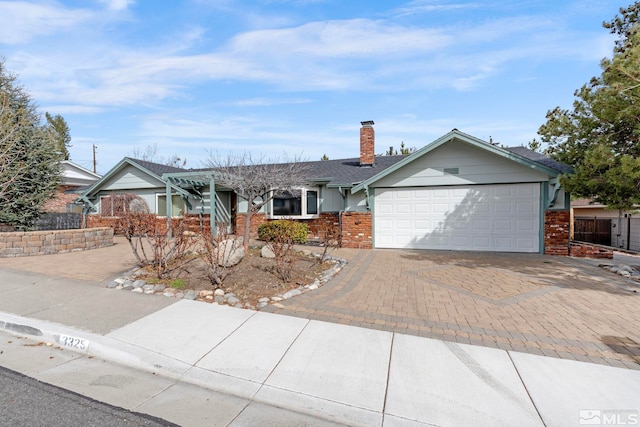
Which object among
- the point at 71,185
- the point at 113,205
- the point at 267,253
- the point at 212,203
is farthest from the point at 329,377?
the point at 71,185

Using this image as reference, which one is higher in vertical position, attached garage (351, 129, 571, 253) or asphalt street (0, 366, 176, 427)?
attached garage (351, 129, 571, 253)

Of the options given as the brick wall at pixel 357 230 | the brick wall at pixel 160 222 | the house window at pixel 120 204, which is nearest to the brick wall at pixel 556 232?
the brick wall at pixel 357 230

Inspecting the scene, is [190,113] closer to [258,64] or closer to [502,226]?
Result: [258,64]

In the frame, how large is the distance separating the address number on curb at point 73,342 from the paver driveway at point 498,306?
242 cm

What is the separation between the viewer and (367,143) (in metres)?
14.8

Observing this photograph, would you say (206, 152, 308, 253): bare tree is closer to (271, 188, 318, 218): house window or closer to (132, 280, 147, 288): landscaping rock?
(271, 188, 318, 218): house window

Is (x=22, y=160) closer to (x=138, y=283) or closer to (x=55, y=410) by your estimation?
(x=138, y=283)

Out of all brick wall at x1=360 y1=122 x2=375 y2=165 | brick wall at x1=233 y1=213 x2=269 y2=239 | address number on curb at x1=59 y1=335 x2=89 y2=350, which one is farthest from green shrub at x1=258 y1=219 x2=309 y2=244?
address number on curb at x1=59 y1=335 x2=89 y2=350

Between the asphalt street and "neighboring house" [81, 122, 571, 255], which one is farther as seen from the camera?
"neighboring house" [81, 122, 571, 255]

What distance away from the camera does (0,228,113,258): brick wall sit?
9398 millimetres

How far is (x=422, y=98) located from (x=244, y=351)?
42.5 ft

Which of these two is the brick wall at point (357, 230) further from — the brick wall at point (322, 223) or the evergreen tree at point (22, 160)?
the evergreen tree at point (22, 160)

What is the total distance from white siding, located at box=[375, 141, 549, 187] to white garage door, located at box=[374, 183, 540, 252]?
241 mm

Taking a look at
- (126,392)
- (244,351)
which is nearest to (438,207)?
(244,351)
